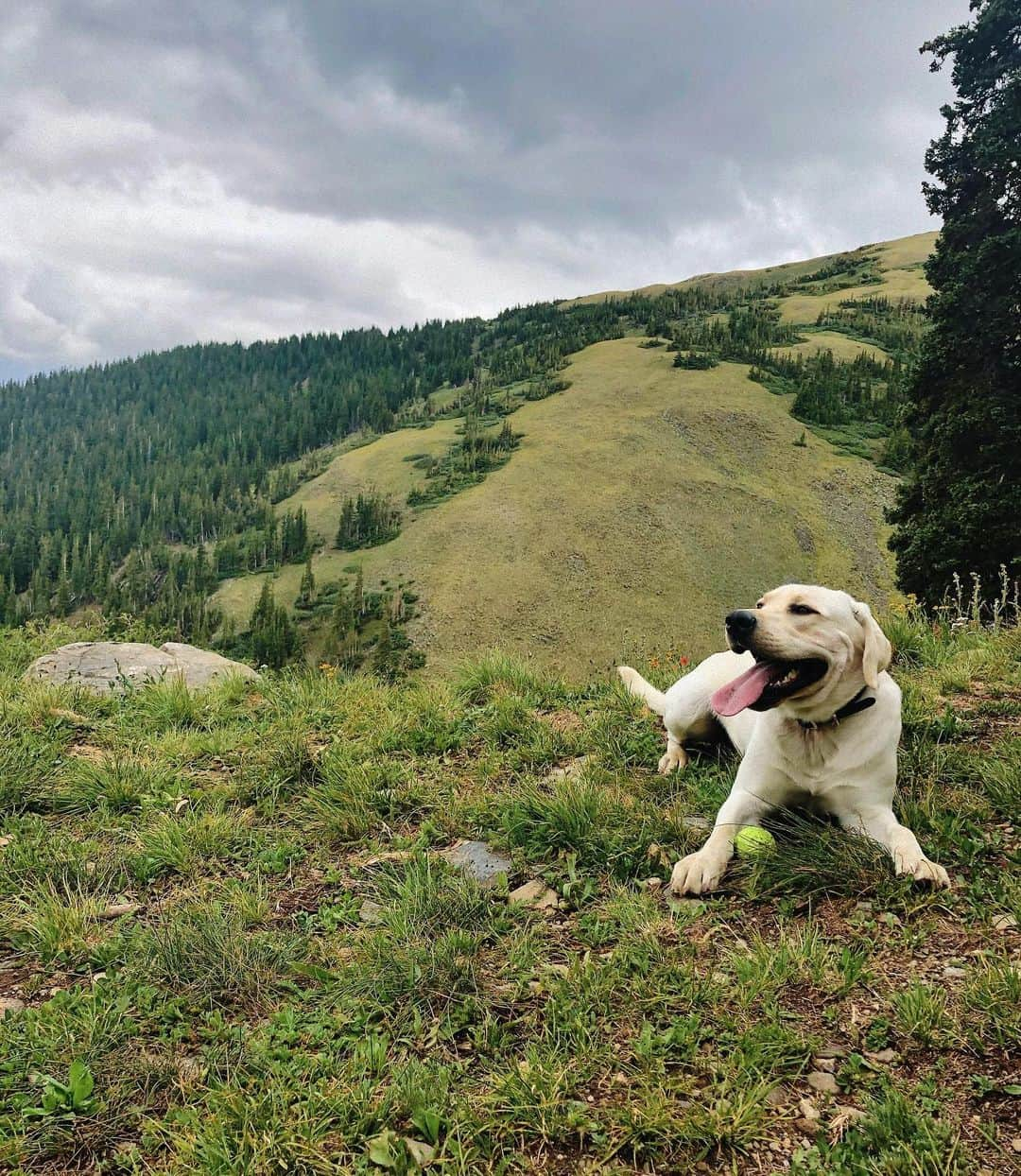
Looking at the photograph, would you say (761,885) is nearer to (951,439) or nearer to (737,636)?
(737,636)

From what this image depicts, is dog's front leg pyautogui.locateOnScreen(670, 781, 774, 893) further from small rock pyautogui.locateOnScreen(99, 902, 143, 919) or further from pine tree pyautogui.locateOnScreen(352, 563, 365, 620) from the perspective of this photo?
pine tree pyautogui.locateOnScreen(352, 563, 365, 620)

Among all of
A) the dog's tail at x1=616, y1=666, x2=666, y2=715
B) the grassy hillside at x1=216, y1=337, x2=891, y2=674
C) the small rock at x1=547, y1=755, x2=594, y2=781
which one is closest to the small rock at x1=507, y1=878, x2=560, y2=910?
the small rock at x1=547, y1=755, x2=594, y2=781

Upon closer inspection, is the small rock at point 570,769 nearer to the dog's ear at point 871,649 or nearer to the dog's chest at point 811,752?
the dog's chest at point 811,752

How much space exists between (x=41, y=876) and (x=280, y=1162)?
255 centimetres

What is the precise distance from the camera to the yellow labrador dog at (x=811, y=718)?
3.52m

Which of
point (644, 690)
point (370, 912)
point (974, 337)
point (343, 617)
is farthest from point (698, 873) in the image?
point (343, 617)

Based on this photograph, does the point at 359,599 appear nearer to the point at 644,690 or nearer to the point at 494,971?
the point at 644,690

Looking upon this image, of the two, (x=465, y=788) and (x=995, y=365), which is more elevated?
(x=995, y=365)

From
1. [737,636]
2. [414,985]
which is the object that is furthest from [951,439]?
[414,985]

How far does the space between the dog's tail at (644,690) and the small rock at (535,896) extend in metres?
2.09

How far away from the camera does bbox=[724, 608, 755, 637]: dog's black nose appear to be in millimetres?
3512

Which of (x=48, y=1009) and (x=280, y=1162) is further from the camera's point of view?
(x=48, y=1009)

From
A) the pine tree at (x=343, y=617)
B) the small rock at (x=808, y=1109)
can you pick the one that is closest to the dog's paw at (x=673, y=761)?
the small rock at (x=808, y=1109)

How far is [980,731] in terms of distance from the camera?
4.68 metres
